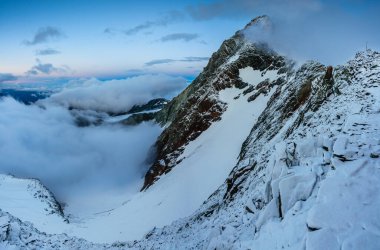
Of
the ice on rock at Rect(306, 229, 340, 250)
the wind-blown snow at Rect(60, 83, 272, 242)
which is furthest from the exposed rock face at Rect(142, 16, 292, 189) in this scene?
the ice on rock at Rect(306, 229, 340, 250)

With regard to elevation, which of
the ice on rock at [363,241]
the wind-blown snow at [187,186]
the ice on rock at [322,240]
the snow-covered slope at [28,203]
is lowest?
the snow-covered slope at [28,203]

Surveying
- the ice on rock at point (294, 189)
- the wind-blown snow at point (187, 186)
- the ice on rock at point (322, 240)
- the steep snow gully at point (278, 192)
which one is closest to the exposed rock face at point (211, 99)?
the wind-blown snow at point (187, 186)

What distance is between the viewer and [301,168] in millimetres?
12211

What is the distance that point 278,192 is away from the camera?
11.9 m

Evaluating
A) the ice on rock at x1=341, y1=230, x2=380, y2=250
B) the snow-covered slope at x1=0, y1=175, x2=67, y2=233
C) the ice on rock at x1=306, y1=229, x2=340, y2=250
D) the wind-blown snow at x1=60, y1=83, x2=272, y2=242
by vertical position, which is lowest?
the snow-covered slope at x1=0, y1=175, x2=67, y2=233

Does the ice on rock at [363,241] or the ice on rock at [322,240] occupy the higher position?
the ice on rock at [363,241]

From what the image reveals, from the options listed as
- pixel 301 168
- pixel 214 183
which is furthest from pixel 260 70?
pixel 301 168

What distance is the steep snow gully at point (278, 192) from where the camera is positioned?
366 inches

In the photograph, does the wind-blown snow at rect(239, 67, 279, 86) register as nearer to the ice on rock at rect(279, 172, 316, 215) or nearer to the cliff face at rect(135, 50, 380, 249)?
the cliff face at rect(135, 50, 380, 249)

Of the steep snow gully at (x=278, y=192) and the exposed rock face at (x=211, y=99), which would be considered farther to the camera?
the exposed rock face at (x=211, y=99)

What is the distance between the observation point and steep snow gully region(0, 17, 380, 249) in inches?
366

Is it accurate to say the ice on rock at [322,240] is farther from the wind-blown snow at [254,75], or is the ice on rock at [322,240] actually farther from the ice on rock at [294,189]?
the wind-blown snow at [254,75]

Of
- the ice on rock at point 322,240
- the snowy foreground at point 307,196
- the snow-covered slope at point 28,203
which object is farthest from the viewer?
the snow-covered slope at point 28,203

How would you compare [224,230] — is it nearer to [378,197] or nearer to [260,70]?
[378,197]
